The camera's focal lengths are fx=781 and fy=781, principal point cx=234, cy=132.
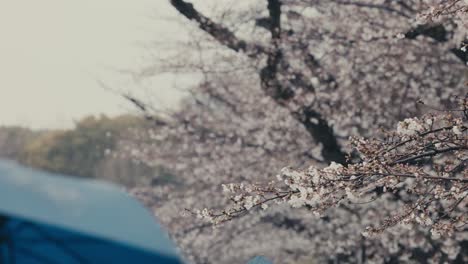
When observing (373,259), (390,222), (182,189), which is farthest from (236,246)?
(390,222)

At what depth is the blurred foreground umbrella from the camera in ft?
12.5

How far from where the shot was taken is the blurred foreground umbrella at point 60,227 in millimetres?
3816

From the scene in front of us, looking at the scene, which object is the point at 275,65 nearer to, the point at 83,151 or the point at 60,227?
the point at 60,227

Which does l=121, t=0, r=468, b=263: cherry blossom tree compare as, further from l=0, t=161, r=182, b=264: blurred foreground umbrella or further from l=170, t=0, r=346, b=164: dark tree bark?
l=0, t=161, r=182, b=264: blurred foreground umbrella

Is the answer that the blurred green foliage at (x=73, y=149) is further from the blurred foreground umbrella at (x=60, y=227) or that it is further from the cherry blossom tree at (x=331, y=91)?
the blurred foreground umbrella at (x=60, y=227)

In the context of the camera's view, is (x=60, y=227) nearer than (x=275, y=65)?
Yes

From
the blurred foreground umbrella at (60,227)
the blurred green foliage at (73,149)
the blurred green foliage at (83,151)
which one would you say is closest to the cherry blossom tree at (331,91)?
the blurred foreground umbrella at (60,227)

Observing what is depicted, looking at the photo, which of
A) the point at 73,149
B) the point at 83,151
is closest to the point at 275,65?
the point at 83,151

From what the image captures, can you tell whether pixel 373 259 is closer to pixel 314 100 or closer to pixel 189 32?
pixel 314 100

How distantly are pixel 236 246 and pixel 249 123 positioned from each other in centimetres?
349

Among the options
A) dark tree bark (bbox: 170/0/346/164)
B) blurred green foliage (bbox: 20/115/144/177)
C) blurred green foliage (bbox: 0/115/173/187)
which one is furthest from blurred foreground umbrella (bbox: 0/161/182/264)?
blurred green foliage (bbox: 20/115/144/177)

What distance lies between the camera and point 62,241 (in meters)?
3.85

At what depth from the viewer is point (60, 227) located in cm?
382

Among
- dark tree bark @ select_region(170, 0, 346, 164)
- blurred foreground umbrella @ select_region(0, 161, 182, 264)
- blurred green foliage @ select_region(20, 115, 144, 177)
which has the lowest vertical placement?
blurred green foliage @ select_region(20, 115, 144, 177)
